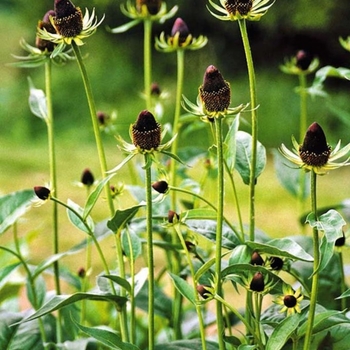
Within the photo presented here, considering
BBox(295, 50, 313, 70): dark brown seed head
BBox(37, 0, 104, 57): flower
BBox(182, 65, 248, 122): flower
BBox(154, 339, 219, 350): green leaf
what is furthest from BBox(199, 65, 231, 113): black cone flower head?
BBox(295, 50, 313, 70): dark brown seed head

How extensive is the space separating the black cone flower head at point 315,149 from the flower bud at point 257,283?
0.33ft

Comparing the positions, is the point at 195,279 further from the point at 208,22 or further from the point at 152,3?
the point at 208,22

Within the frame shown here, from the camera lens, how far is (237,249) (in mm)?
611

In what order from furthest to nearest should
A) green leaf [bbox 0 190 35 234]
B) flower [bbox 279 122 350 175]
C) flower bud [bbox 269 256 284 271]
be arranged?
green leaf [bbox 0 190 35 234]
flower bud [bbox 269 256 284 271]
flower [bbox 279 122 350 175]

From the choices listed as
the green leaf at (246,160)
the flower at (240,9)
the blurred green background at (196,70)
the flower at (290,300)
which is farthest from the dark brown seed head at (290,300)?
the blurred green background at (196,70)

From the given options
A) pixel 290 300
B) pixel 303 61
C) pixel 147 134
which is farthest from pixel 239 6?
pixel 303 61

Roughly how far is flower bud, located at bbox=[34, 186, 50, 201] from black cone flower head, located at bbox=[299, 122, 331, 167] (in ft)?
0.66

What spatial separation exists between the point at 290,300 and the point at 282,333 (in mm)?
44

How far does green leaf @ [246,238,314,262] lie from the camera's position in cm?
56

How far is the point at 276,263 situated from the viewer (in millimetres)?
632

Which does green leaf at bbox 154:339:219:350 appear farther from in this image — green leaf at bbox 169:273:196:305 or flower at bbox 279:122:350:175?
flower at bbox 279:122:350:175

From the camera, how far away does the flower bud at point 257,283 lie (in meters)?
0.59

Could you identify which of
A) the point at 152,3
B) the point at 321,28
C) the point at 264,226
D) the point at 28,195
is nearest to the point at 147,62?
the point at 152,3

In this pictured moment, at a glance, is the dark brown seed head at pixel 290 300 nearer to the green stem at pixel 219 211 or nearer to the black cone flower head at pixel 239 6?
the green stem at pixel 219 211
